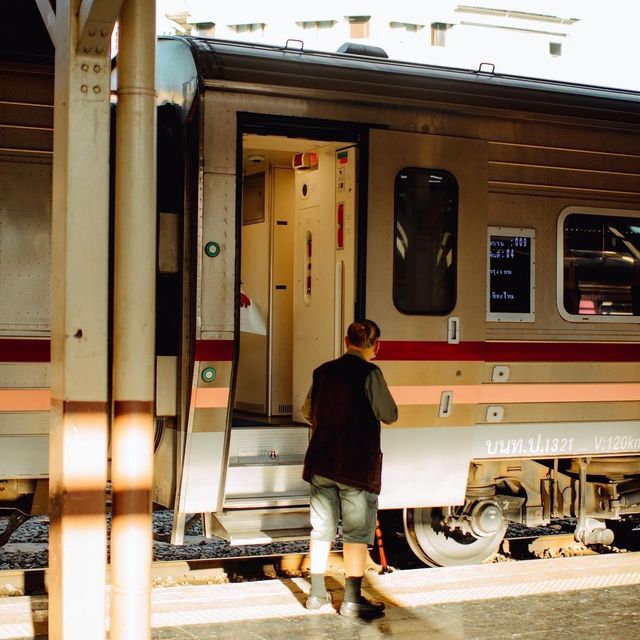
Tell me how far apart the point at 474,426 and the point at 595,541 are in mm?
1741

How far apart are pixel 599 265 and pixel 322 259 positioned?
213 centimetres

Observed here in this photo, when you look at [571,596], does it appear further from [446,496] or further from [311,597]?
[311,597]

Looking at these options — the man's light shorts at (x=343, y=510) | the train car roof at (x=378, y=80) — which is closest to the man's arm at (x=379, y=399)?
the man's light shorts at (x=343, y=510)

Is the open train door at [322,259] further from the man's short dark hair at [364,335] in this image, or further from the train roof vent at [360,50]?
the man's short dark hair at [364,335]

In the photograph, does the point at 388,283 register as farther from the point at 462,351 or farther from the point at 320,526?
the point at 320,526

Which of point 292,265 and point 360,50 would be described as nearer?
point 360,50

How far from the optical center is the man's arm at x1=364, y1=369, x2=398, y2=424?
5891mm

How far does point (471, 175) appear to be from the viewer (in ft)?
24.6

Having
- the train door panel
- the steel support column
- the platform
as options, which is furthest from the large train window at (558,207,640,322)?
the steel support column

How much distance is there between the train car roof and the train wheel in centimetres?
300

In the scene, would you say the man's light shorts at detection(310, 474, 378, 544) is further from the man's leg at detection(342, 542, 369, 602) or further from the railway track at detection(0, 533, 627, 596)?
the railway track at detection(0, 533, 627, 596)

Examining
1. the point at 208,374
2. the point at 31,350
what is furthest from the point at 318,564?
the point at 31,350

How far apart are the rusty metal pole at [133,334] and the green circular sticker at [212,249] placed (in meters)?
2.17

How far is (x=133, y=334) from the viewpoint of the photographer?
14.3 ft
